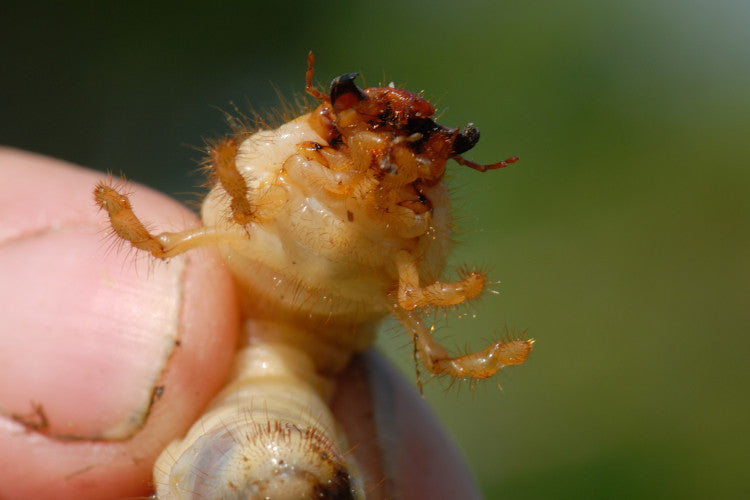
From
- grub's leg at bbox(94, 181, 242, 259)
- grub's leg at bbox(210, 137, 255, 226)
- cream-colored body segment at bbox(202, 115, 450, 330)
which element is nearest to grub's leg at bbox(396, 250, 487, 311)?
cream-colored body segment at bbox(202, 115, 450, 330)

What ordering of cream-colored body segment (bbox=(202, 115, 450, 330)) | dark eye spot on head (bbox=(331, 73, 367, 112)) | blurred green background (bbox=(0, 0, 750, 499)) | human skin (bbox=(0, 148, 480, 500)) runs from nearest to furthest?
dark eye spot on head (bbox=(331, 73, 367, 112))
cream-colored body segment (bbox=(202, 115, 450, 330))
human skin (bbox=(0, 148, 480, 500))
blurred green background (bbox=(0, 0, 750, 499))

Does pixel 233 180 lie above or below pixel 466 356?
above

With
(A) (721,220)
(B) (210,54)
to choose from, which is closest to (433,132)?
(A) (721,220)

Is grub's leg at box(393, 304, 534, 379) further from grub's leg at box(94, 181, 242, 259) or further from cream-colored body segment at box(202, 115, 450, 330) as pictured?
grub's leg at box(94, 181, 242, 259)

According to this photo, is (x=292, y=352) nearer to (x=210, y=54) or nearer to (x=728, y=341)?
(x=728, y=341)

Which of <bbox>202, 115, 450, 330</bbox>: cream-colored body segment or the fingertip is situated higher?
<bbox>202, 115, 450, 330</bbox>: cream-colored body segment

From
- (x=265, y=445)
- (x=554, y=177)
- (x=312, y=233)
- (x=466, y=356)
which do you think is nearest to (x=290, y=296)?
(x=312, y=233)

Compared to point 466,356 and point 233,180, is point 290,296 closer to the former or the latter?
point 233,180
